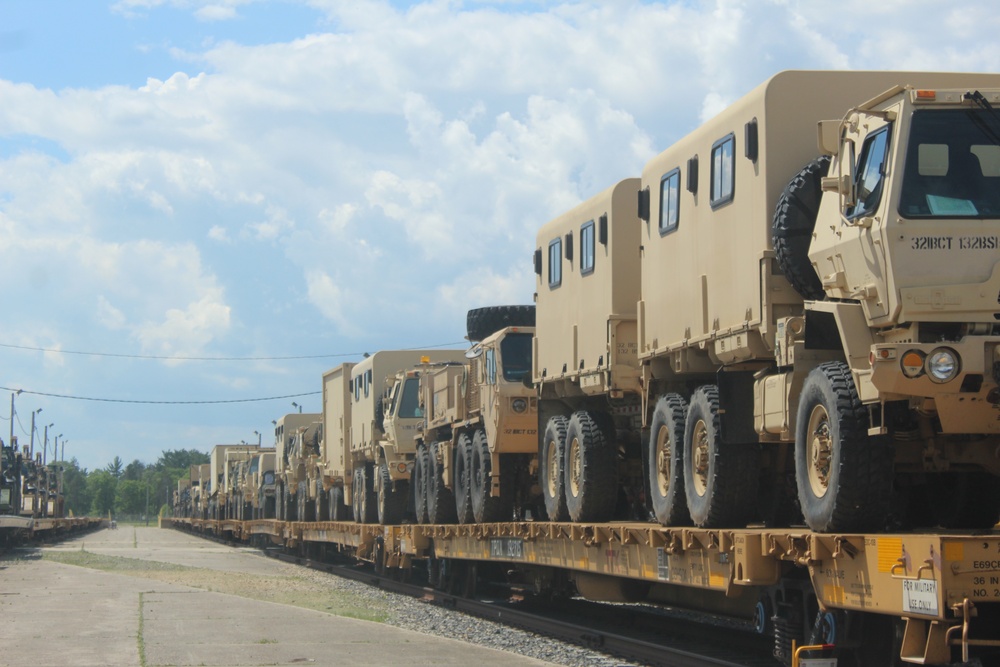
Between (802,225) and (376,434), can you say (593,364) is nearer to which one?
(802,225)

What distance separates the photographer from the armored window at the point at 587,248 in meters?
14.3

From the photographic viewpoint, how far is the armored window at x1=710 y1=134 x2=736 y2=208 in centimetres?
1038

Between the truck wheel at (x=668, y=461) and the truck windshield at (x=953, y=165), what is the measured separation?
3.83 m

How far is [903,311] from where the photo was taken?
25.4 ft

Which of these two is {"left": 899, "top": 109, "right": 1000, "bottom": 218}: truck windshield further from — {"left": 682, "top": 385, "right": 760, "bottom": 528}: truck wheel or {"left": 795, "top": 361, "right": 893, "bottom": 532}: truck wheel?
{"left": 682, "top": 385, "right": 760, "bottom": 528}: truck wheel

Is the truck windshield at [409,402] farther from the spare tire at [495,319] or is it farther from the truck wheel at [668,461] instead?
the truck wheel at [668,461]

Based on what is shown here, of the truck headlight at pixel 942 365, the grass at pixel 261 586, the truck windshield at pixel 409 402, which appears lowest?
the grass at pixel 261 586

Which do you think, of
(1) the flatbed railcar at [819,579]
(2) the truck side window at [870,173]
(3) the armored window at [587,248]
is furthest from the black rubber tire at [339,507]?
(2) the truck side window at [870,173]

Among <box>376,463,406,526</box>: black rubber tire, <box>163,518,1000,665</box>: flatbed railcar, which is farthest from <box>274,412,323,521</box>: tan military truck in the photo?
<box>163,518,1000,665</box>: flatbed railcar

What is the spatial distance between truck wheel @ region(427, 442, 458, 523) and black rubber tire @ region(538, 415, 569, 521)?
18.2ft

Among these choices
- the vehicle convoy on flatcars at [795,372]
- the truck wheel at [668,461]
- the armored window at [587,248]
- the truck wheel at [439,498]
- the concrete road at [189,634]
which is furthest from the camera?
the truck wheel at [439,498]

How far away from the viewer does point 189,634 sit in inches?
567

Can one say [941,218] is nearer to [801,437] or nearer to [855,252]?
[855,252]

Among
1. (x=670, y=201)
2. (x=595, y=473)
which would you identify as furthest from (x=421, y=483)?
(x=670, y=201)
